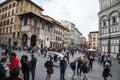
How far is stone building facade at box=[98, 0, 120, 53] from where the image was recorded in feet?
122

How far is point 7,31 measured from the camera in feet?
148

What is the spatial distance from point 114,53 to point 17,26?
27671mm

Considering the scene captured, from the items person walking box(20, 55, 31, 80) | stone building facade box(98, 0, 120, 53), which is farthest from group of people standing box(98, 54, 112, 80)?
stone building facade box(98, 0, 120, 53)

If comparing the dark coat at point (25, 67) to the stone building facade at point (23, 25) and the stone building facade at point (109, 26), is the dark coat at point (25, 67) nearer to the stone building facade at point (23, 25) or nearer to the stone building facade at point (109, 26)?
the stone building facade at point (23, 25)

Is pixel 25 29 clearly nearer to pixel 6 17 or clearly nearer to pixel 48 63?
pixel 6 17

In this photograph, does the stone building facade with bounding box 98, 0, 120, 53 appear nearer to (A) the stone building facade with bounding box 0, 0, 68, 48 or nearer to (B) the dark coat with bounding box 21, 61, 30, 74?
(A) the stone building facade with bounding box 0, 0, 68, 48

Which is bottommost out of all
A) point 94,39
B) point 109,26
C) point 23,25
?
point 94,39

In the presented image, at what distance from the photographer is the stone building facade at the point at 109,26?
3731 cm

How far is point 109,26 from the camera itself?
40.7 meters

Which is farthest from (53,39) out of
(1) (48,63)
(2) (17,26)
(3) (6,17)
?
(1) (48,63)

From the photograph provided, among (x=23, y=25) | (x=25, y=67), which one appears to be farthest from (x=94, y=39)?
(x=25, y=67)

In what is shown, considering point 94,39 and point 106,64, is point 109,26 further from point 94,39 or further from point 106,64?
point 94,39

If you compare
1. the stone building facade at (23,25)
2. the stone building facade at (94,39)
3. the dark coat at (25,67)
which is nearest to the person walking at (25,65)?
the dark coat at (25,67)

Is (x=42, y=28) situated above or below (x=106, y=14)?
below
